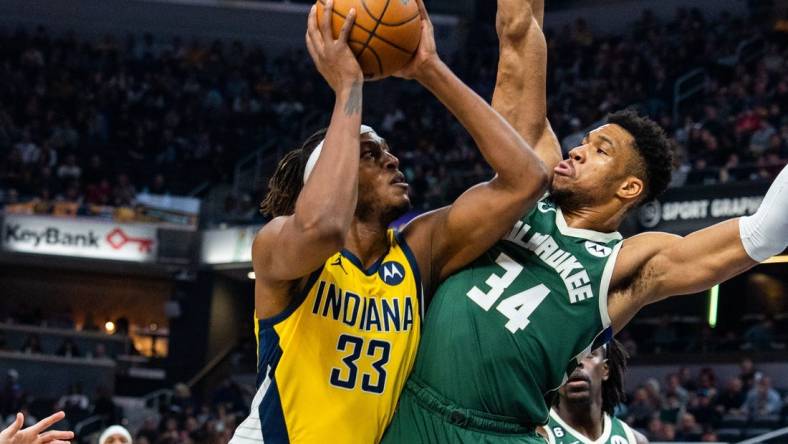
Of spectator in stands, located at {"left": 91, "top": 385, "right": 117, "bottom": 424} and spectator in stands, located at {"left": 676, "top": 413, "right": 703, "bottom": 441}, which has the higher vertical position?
spectator in stands, located at {"left": 676, "top": 413, "right": 703, "bottom": 441}

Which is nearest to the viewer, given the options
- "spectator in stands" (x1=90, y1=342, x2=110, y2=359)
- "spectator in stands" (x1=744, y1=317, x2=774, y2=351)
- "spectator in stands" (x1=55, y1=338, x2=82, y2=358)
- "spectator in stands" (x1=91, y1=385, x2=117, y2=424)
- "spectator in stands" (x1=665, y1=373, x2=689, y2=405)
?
"spectator in stands" (x1=665, y1=373, x2=689, y2=405)

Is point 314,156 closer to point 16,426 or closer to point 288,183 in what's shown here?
point 288,183

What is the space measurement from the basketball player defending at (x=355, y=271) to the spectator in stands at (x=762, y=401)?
385 inches

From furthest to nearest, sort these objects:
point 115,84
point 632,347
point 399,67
Answer: point 115,84, point 632,347, point 399,67

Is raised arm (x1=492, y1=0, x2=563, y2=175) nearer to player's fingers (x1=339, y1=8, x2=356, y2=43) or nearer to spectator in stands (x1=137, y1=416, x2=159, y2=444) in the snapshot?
player's fingers (x1=339, y1=8, x2=356, y2=43)

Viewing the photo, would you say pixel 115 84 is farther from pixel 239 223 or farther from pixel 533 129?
pixel 533 129

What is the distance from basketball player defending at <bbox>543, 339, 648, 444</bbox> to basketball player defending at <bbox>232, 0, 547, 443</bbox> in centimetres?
241

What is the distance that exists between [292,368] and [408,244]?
635 mm

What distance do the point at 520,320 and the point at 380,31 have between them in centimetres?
115

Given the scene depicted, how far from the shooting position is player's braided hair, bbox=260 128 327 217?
4.24 m

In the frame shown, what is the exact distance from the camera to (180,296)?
83.1 feet

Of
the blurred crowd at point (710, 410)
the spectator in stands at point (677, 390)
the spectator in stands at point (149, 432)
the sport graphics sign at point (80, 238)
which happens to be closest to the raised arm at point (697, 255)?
the blurred crowd at point (710, 410)

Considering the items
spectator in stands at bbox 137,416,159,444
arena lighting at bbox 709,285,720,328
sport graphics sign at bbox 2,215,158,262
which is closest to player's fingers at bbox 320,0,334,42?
spectator in stands at bbox 137,416,159,444

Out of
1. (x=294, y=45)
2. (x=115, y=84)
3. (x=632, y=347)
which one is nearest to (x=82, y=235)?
(x=115, y=84)
